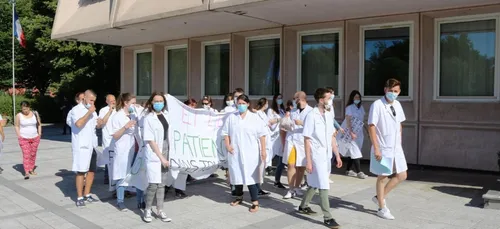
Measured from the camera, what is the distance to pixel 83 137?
6.99 meters

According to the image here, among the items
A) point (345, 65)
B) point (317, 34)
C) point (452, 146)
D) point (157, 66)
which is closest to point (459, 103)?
point (452, 146)

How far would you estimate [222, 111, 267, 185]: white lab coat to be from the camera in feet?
21.8

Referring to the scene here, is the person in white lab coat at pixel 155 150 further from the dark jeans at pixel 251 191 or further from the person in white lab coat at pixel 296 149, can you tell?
the person in white lab coat at pixel 296 149

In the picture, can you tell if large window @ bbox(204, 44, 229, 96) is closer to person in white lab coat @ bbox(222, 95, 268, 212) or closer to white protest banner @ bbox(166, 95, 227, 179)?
white protest banner @ bbox(166, 95, 227, 179)

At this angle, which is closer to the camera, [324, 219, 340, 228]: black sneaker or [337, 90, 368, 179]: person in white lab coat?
[324, 219, 340, 228]: black sneaker

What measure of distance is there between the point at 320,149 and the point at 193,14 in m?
5.97

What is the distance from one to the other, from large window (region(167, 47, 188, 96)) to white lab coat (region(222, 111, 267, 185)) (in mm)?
9609

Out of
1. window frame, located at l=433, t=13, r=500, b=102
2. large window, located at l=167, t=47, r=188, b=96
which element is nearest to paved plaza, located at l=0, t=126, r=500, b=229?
window frame, located at l=433, t=13, r=500, b=102

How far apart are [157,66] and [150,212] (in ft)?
37.2

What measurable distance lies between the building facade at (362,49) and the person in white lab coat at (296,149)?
2869 millimetres

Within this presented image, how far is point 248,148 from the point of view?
6656mm

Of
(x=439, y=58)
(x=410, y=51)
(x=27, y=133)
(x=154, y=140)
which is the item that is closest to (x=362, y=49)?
(x=410, y=51)

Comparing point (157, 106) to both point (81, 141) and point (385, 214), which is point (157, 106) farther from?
point (385, 214)

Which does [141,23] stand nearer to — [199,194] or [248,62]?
[248,62]
